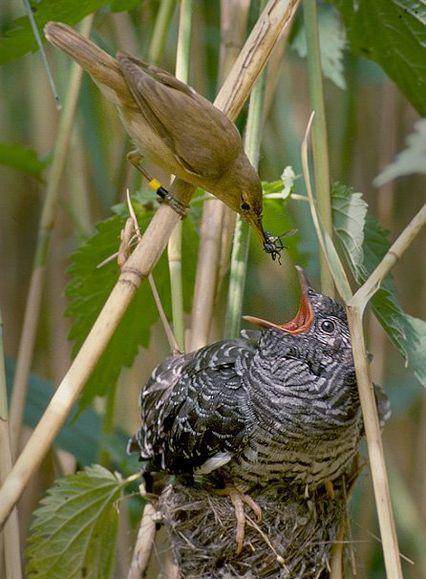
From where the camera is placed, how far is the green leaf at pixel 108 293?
1.82m

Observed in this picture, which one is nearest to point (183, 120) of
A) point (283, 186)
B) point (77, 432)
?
point (283, 186)

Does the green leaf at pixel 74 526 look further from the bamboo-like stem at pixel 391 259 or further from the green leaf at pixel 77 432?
the bamboo-like stem at pixel 391 259

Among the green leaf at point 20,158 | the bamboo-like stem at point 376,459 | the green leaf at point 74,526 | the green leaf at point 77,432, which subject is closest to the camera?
the bamboo-like stem at point 376,459

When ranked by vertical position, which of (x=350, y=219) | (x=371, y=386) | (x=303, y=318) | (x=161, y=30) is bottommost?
(x=371, y=386)

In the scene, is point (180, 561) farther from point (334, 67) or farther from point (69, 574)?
point (334, 67)

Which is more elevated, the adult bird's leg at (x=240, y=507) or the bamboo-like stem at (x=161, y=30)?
the bamboo-like stem at (x=161, y=30)

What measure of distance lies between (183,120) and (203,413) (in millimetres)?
506

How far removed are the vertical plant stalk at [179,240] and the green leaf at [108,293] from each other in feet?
0.52

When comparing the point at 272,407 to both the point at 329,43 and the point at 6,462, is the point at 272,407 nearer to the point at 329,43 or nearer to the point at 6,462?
the point at 6,462

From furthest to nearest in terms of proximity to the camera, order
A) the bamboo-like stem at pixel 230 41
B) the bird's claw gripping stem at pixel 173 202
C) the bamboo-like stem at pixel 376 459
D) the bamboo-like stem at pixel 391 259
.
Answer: the bamboo-like stem at pixel 230 41 → the bird's claw gripping stem at pixel 173 202 → the bamboo-like stem at pixel 391 259 → the bamboo-like stem at pixel 376 459

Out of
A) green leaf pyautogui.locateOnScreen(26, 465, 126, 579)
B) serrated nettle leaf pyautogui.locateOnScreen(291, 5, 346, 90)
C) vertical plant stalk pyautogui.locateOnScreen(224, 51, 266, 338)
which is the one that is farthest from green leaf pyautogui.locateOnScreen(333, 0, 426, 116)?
green leaf pyautogui.locateOnScreen(26, 465, 126, 579)

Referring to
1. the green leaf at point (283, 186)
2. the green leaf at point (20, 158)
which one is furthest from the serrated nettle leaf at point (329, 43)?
the green leaf at point (20, 158)

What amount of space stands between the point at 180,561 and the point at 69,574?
8.0 inches

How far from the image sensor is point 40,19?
1.66 meters
